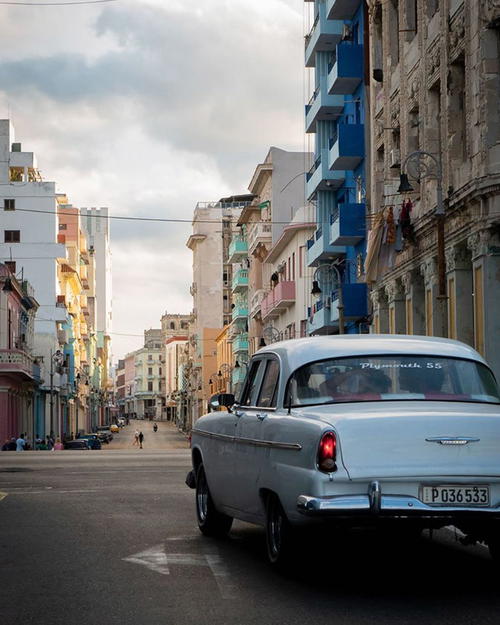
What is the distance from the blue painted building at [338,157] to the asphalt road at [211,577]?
A: 2910 cm

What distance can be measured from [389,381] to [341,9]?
120ft

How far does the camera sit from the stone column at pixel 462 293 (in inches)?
1092

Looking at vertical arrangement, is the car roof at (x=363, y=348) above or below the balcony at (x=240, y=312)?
below

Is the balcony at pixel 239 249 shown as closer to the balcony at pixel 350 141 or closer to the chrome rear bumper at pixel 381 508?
the balcony at pixel 350 141

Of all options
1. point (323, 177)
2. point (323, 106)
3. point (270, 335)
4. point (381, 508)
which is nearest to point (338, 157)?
point (323, 177)

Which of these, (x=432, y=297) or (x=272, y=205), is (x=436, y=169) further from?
(x=272, y=205)

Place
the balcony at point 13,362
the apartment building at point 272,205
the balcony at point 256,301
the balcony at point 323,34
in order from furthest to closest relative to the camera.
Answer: the balcony at point 256,301, the apartment building at point 272,205, the balcony at point 13,362, the balcony at point 323,34

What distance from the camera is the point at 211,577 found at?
9680mm

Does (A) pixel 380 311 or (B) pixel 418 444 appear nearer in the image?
(B) pixel 418 444

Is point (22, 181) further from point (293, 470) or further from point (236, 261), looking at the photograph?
point (293, 470)

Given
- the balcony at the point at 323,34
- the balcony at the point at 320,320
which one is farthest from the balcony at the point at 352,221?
the balcony at the point at 323,34

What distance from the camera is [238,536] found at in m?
12.8

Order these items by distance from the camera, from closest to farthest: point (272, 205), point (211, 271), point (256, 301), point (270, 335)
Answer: point (270, 335), point (272, 205), point (256, 301), point (211, 271)

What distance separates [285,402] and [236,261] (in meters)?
93.5
